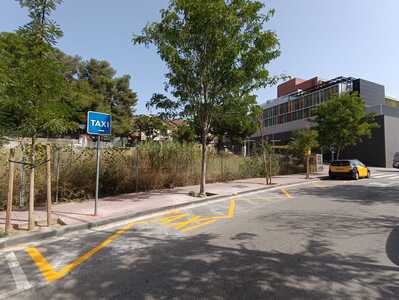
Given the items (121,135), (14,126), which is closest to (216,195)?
(14,126)

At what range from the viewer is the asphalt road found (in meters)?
3.80

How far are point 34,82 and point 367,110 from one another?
45.3 m

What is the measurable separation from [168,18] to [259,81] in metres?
4.31

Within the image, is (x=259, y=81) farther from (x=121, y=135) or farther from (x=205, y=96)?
(x=121, y=135)

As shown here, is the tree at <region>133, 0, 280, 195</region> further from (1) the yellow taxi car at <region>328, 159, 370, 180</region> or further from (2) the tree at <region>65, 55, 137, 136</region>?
(2) the tree at <region>65, 55, 137, 136</region>

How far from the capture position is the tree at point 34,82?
594 cm

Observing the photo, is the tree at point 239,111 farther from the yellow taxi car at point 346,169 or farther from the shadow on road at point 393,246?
the yellow taxi car at point 346,169

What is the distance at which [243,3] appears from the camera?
37.8 ft

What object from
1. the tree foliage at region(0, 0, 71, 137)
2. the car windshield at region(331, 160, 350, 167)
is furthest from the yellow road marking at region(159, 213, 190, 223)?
the car windshield at region(331, 160, 350, 167)

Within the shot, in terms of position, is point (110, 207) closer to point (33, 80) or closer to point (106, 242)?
point (106, 242)

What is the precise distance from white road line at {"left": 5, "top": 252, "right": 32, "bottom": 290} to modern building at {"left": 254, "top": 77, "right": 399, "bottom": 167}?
89.7ft

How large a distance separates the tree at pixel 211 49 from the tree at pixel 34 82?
5472 millimetres

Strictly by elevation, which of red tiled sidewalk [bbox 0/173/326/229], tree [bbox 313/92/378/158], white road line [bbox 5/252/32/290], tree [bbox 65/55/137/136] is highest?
tree [bbox 65/55/137/136]

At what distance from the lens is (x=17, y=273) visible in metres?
4.43
